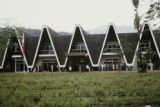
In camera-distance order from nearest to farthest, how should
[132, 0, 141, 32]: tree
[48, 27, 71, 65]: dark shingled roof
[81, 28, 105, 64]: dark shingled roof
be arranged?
[132, 0, 141, 32]: tree, [81, 28, 105, 64]: dark shingled roof, [48, 27, 71, 65]: dark shingled roof

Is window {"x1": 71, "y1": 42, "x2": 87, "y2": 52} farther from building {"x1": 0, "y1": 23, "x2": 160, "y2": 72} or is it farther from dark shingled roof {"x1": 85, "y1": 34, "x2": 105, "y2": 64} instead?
dark shingled roof {"x1": 85, "y1": 34, "x2": 105, "y2": 64}

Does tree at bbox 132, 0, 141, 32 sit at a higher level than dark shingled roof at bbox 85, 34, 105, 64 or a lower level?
higher

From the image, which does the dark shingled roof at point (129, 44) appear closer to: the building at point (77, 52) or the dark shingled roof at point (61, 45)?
the building at point (77, 52)

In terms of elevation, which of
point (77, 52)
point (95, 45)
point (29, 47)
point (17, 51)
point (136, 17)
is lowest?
point (77, 52)

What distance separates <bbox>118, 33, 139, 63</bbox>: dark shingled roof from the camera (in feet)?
105

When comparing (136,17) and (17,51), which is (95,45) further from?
(136,17)

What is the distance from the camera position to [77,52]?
36.5 m

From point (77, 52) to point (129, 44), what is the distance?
6.73 m

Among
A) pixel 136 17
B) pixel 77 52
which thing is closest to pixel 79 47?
pixel 77 52

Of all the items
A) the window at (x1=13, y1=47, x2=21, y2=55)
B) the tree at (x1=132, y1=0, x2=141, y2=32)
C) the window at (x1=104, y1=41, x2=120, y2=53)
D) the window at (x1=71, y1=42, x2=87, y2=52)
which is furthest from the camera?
the window at (x1=13, y1=47, x2=21, y2=55)

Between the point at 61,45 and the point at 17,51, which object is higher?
the point at 61,45

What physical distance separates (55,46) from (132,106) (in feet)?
94.5

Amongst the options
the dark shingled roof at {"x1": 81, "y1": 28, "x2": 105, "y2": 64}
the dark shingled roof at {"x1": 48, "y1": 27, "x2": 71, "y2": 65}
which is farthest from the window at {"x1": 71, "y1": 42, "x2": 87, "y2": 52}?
the dark shingled roof at {"x1": 81, "y1": 28, "x2": 105, "y2": 64}

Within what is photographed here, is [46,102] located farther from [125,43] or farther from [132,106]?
[125,43]
